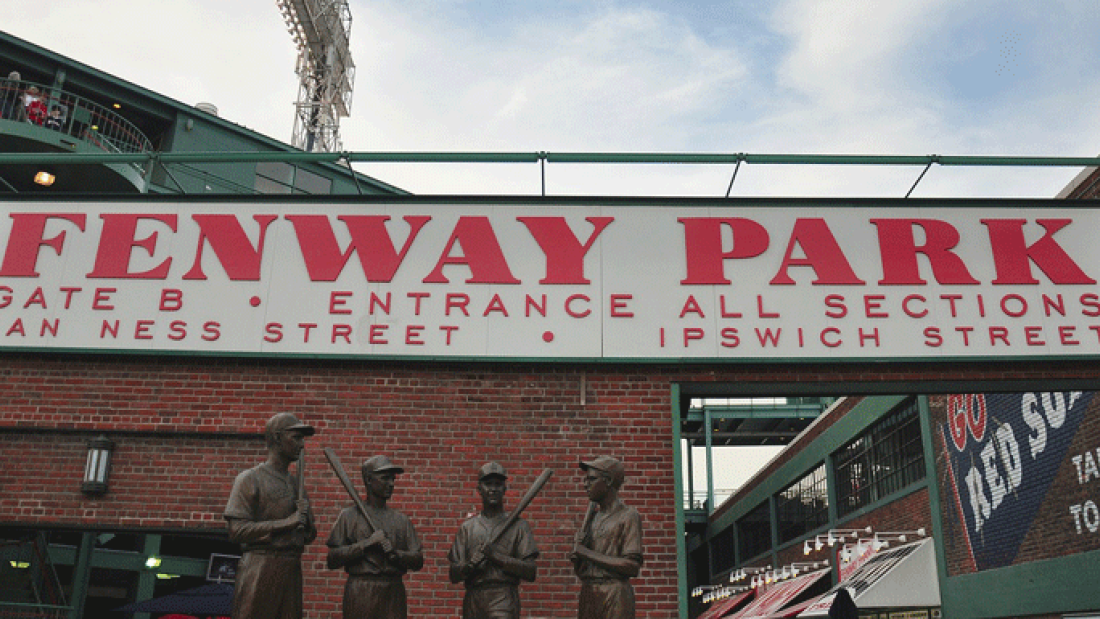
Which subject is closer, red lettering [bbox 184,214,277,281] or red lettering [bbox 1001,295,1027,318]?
red lettering [bbox 1001,295,1027,318]

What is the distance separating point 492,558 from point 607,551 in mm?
876

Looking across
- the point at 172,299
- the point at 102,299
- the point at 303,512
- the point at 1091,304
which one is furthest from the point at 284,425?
the point at 1091,304

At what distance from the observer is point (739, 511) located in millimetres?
40219

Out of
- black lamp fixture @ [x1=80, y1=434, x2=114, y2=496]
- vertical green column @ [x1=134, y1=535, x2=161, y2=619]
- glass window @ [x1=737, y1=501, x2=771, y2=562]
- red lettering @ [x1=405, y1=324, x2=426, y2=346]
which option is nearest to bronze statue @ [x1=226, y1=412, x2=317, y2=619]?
red lettering @ [x1=405, y1=324, x2=426, y2=346]

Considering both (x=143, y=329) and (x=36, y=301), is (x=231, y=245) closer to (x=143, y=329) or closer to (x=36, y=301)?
(x=143, y=329)

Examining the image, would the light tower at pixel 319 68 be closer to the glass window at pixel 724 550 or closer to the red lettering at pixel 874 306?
the glass window at pixel 724 550

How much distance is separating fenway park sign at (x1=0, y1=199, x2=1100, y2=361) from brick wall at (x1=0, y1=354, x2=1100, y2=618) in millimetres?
250

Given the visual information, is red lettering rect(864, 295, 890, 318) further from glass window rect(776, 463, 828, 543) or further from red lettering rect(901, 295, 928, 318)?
glass window rect(776, 463, 828, 543)

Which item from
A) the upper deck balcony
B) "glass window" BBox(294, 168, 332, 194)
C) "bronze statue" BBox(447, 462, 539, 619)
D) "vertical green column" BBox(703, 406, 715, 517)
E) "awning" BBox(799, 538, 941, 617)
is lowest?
"bronze statue" BBox(447, 462, 539, 619)

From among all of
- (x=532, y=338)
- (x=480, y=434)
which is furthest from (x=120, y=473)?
(x=532, y=338)

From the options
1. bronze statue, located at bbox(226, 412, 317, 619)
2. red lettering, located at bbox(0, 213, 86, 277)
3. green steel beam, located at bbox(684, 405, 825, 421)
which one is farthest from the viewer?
green steel beam, located at bbox(684, 405, 825, 421)

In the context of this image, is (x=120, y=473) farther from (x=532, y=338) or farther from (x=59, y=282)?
(x=532, y=338)

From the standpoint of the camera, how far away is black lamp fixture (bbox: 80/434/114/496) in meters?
9.29

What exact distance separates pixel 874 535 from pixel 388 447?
16444 millimetres
